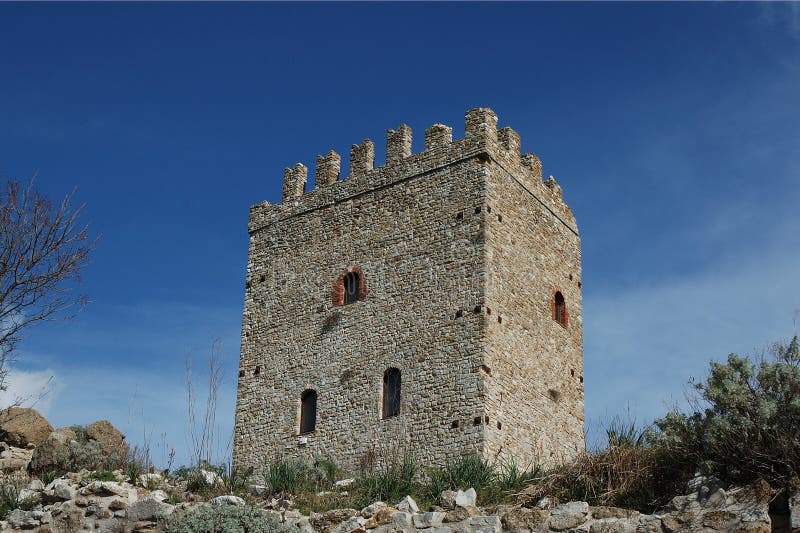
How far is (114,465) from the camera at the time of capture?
61.0 feet

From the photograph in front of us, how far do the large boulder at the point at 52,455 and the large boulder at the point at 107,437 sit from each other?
71 cm

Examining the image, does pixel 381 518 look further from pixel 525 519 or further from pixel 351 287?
pixel 351 287

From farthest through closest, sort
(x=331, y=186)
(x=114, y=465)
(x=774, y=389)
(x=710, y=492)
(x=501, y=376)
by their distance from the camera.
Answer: (x=331, y=186) → (x=501, y=376) → (x=114, y=465) → (x=774, y=389) → (x=710, y=492)

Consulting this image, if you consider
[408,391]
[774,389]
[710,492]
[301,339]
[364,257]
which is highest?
[364,257]

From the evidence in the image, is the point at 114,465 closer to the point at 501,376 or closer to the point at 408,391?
the point at 408,391

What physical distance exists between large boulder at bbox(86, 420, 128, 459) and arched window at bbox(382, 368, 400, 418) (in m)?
5.39

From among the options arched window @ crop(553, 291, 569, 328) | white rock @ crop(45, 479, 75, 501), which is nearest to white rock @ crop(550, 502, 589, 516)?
white rock @ crop(45, 479, 75, 501)

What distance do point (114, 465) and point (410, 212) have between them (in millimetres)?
8526

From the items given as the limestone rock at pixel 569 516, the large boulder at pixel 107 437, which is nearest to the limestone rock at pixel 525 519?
the limestone rock at pixel 569 516

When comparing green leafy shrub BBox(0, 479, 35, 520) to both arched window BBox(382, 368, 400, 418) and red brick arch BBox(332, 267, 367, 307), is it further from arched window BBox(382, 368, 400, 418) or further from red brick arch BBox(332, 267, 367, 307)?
red brick arch BBox(332, 267, 367, 307)

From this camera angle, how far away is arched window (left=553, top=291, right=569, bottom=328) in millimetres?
24031

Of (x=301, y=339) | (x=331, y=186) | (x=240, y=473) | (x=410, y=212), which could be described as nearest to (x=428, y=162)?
(x=410, y=212)

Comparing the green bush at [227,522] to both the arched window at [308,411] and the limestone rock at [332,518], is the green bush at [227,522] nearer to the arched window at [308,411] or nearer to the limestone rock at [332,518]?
the limestone rock at [332,518]

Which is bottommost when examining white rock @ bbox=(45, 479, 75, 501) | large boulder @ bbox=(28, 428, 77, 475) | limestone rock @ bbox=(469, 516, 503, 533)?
limestone rock @ bbox=(469, 516, 503, 533)
